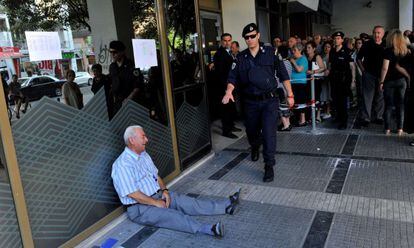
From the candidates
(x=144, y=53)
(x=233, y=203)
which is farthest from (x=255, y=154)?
(x=144, y=53)

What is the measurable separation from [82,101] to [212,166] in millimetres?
2228

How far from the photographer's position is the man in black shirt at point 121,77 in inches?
137

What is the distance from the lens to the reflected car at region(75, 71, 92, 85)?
10.2 feet

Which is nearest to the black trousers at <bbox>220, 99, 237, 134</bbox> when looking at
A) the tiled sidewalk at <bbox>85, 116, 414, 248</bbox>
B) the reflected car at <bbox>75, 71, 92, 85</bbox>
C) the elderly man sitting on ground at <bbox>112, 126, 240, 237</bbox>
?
the tiled sidewalk at <bbox>85, 116, 414, 248</bbox>

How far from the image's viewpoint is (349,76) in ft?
19.7

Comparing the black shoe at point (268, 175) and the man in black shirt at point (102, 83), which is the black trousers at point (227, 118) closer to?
the black shoe at point (268, 175)

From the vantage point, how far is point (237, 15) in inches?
292

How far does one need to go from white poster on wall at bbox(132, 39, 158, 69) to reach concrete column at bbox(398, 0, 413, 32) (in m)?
16.1

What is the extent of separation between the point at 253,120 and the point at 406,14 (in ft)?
52.0

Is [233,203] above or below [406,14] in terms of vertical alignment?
below

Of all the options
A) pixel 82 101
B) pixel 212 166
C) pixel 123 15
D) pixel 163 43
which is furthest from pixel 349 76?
pixel 82 101

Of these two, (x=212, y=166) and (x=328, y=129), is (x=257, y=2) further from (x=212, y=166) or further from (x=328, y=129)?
(x=212, y=166)

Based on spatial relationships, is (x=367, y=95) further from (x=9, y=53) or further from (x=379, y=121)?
(x=9, y=53)

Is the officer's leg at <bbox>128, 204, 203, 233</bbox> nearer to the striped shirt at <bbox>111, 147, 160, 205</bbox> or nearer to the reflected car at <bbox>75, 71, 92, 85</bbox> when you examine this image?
the striped shirt at <bbox>111, 147, 160, 205</bbox>
